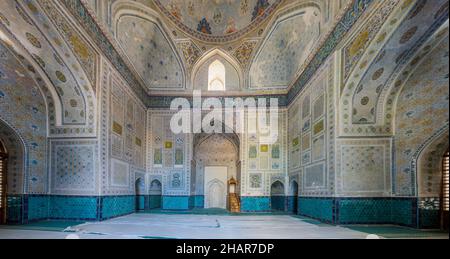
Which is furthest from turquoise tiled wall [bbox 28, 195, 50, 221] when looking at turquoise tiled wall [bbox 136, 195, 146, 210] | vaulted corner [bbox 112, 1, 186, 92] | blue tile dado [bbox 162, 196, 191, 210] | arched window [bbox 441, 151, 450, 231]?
arched window [bbox 441, 151, 450, 231]

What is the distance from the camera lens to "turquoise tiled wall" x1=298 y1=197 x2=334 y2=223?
24.9ft

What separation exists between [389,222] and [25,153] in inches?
334

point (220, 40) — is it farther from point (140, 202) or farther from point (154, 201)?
point (140, 202)

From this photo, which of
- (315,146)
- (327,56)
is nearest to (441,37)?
(327,56)

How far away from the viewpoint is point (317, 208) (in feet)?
27.9

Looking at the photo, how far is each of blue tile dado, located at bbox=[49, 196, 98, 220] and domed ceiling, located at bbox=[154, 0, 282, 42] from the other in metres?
6.76

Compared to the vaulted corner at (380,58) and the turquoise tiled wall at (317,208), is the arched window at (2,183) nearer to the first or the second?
the turquoise tiled wall at (317,208)

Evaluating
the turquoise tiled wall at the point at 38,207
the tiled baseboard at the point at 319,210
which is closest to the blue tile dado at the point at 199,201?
the tiled baseboard at the point at 319,210

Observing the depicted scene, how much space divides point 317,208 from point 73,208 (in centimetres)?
623

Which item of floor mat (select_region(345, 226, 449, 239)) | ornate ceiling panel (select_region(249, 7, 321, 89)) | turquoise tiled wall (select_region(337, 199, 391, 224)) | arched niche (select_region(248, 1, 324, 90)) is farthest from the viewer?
ornate ceiling panel (select_region(249, 7, 321, 89))

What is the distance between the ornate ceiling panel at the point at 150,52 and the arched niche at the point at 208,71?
0.59m

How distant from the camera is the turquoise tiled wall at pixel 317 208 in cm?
760

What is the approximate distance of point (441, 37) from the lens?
5.70 m
